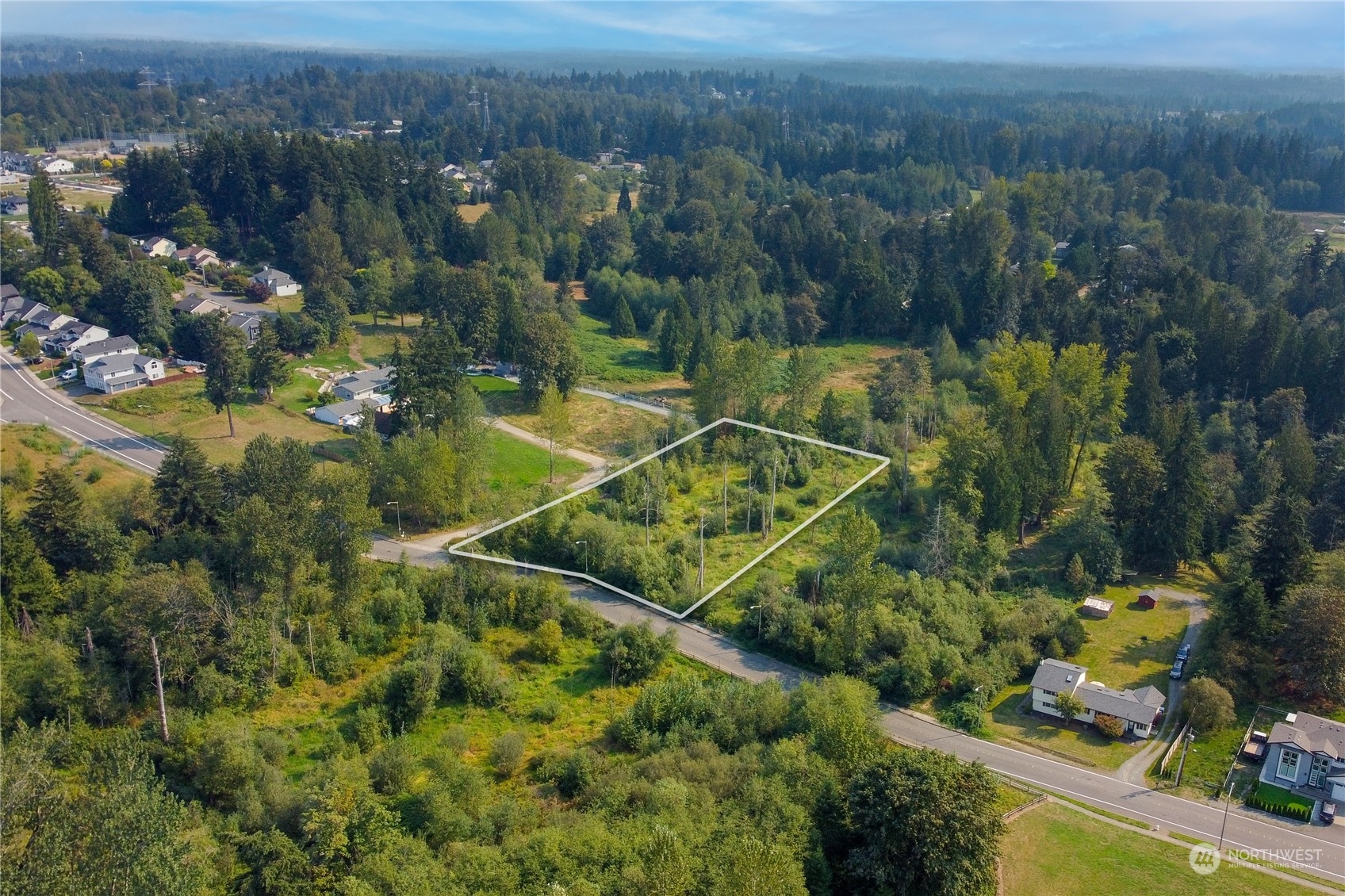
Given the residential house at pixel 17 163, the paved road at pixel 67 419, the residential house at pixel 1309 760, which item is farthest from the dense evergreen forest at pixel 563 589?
the residential house at pixel 17 163

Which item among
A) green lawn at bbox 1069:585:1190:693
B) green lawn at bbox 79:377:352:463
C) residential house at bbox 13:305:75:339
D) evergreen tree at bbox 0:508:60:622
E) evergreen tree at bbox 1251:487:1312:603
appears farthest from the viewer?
residential house at bbox 13:305:75:339

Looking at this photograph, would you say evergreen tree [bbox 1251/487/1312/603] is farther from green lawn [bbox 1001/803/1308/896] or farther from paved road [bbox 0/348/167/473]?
paved road [bbox 0/348/167/473]

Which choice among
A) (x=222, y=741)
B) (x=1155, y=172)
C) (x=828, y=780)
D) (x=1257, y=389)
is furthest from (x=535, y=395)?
(x=1155, y=172)

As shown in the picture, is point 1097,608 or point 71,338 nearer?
point 1097,608

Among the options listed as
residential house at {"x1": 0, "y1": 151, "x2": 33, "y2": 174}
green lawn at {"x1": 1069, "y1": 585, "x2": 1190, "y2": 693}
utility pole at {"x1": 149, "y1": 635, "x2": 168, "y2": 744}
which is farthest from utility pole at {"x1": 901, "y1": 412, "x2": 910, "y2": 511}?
residential house at {"x1": 0, "y1": 151, "x2": 33, "y2": 174}

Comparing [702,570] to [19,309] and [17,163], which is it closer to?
[19,309]

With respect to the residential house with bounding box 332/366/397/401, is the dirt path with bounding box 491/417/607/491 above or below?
below

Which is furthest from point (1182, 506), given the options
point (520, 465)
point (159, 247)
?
point (159, 247)
